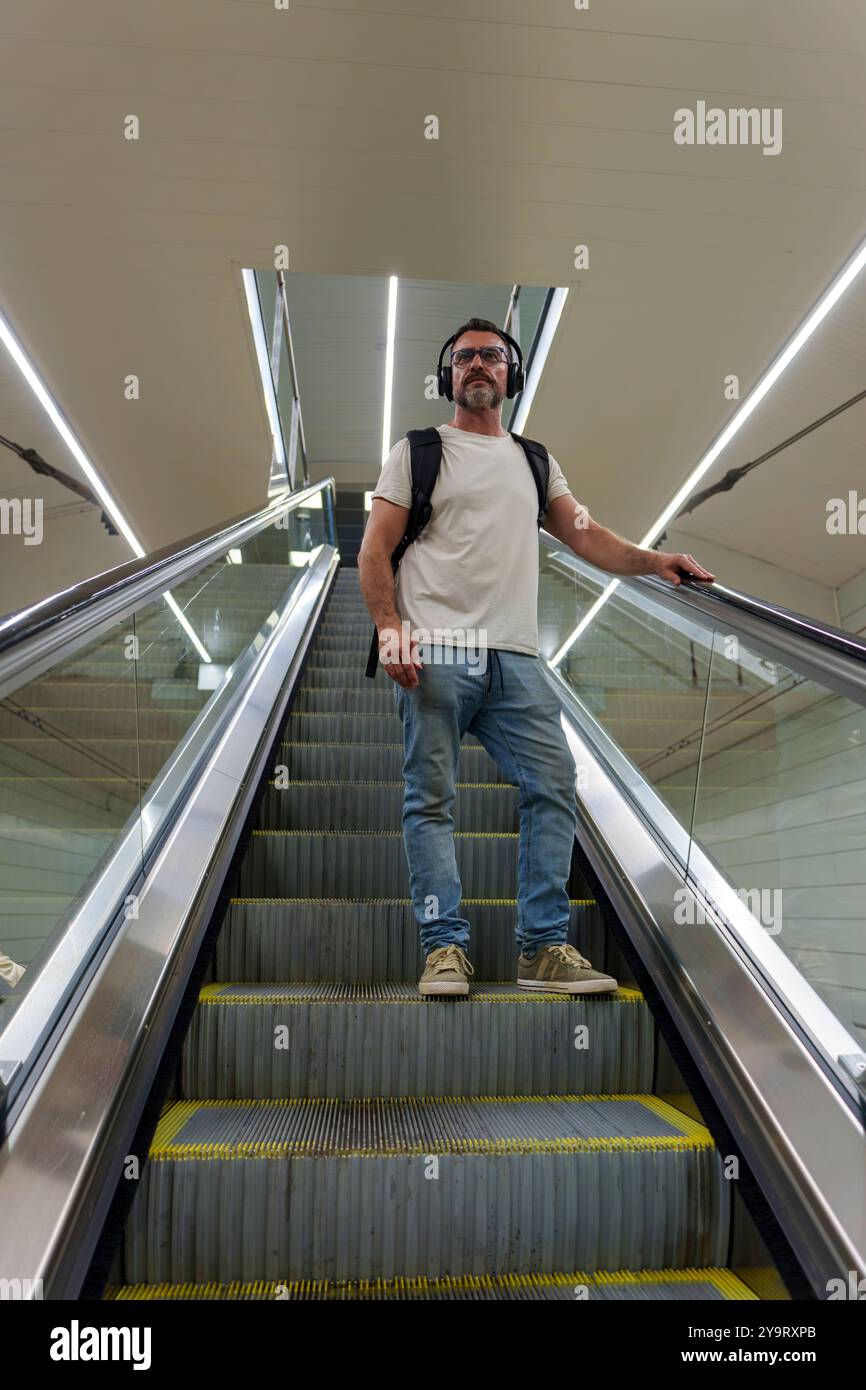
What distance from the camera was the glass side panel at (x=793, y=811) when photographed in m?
1.90

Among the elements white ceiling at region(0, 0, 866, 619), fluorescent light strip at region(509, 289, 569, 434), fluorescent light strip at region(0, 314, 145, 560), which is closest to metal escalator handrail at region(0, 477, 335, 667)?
white ceiling at region(0, 0, 866, 619)

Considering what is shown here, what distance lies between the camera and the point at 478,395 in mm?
2805

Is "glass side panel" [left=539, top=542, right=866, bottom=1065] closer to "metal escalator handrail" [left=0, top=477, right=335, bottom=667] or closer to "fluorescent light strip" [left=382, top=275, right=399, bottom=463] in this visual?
"metal escalator handrail" [left=0, top=477, right=335, bottom=667]

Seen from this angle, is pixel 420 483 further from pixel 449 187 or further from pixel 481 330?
pixel 449 187

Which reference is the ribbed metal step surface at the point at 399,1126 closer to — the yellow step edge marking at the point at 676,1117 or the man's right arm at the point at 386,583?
the yellow step edge marking at the point at 676,1117

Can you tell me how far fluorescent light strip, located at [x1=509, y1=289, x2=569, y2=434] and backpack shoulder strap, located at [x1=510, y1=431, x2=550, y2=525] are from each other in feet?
13.6

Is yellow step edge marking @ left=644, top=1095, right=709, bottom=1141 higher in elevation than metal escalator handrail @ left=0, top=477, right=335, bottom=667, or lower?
lower

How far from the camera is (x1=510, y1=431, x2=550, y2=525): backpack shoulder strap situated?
2.86 metres

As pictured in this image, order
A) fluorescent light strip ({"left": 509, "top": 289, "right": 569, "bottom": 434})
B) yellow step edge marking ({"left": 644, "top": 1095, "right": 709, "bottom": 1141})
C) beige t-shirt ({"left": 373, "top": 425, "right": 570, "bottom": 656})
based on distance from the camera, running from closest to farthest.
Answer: yellow step edge marking ({"left": 644, "top": 1095, "right": 709, "bottom": 1141}) < beige t-shirt ({"left": 373, "top": 425, "right": 570, "bottom": 656}) < fluorescent light strip ({"left": 509, "top": 289, "right": 569, "bottom": 434})

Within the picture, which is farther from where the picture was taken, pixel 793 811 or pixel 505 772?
pixel 505 772

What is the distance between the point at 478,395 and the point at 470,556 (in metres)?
0.48

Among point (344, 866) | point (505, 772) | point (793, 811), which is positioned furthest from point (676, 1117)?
point (344, 866)

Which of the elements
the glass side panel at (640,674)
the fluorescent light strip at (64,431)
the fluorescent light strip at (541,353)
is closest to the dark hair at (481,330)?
the glass side panel at (640,674)
